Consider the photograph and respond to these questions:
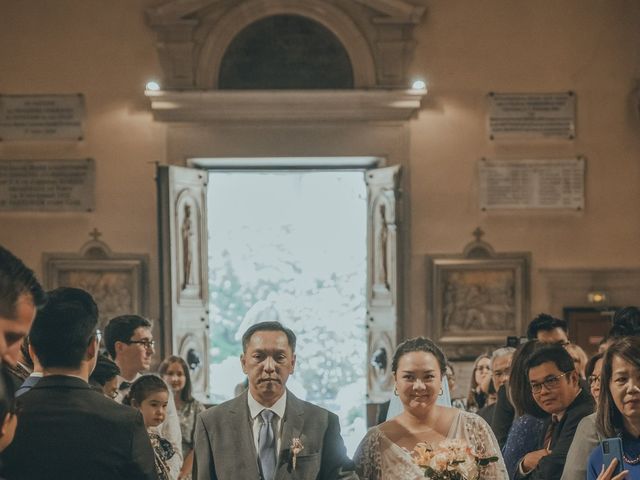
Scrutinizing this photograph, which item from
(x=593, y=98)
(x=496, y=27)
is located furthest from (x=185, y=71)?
(x=593, y=98)

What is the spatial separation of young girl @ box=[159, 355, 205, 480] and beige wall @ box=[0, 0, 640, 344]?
16.2ft

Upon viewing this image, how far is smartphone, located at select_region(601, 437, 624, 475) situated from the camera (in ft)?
15.7

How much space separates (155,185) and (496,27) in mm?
4587

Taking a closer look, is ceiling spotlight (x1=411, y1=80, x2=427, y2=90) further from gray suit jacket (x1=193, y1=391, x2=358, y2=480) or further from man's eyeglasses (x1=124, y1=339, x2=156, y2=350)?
gray suit jacket (x1=193, y1=391, x2=358, y2=480)

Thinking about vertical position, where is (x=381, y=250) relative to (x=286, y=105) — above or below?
below

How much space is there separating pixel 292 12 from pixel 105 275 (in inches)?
155

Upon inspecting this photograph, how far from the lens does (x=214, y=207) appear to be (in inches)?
619

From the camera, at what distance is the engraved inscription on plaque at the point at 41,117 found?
1430 cm

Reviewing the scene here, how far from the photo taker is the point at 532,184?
14.4 m

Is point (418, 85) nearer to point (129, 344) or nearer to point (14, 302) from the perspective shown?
point (129, 344)

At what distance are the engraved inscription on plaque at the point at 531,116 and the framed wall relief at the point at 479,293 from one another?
51.0 inches

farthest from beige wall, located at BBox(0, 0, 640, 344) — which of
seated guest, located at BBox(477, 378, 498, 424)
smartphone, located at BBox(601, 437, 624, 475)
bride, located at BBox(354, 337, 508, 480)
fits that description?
smartphone, located at BBox(601, 437, 624, 475)

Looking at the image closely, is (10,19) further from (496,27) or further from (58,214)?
(496,27)

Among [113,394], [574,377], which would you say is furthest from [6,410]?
[574,377]
